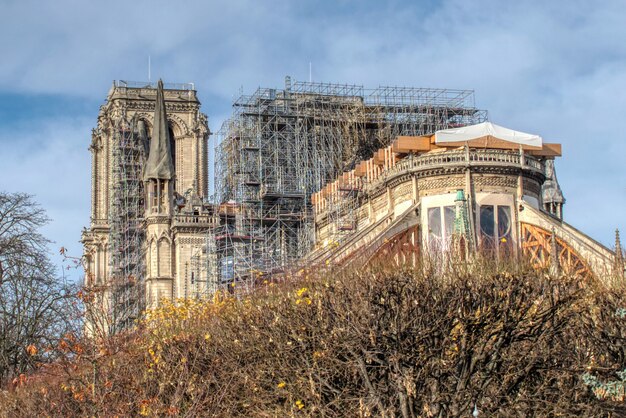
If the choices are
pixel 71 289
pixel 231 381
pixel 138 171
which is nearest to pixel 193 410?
pixel 231 381

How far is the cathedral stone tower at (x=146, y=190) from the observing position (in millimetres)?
76625

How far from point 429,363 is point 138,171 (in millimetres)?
64026

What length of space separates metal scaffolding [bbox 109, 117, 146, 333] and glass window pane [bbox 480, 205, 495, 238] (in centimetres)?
3192

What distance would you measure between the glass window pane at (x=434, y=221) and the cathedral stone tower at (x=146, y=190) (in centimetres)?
2315

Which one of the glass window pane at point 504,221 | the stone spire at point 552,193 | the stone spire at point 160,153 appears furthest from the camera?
the stone spire at point 552,193

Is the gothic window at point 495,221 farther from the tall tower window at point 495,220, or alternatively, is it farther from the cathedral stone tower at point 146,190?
the cathedral stone tower at point 146,190

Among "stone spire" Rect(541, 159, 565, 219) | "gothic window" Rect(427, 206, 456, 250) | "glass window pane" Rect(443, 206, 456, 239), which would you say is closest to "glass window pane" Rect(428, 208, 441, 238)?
"gothic window" Rect(427, 206, 456, 250)

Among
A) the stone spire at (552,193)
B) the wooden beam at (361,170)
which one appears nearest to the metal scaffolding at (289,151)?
the wooden beam at (361,170)

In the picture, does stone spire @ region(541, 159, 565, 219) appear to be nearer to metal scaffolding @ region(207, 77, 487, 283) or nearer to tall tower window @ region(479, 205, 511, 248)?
metal scaffolding @ region(207, 77, 487, 283)

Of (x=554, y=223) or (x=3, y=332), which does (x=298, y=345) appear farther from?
(x=554, y=223)

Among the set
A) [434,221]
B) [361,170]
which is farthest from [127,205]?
[434,221]

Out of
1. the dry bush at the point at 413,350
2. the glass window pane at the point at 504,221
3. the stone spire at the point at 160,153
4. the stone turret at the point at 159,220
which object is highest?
the stone spire at the point at 160,153

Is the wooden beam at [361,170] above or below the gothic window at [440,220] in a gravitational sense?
above

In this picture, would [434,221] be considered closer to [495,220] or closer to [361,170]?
[495,220]
